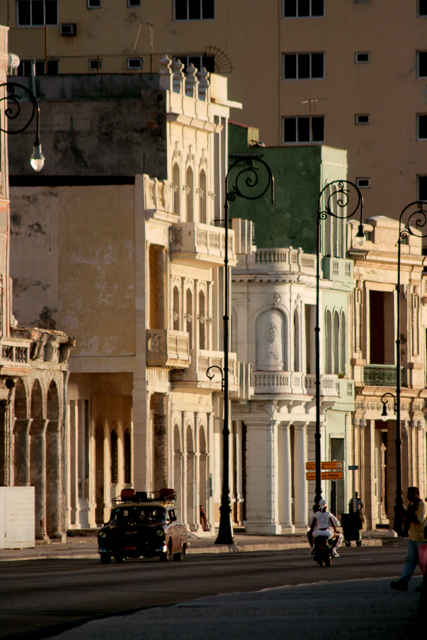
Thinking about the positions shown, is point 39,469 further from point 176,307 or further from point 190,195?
point 190,195

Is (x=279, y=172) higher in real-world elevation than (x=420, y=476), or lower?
higher

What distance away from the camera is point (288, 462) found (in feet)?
207

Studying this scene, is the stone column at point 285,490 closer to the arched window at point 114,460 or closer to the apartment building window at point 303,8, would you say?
the arched window at point 114,460

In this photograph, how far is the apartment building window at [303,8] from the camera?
7762cm


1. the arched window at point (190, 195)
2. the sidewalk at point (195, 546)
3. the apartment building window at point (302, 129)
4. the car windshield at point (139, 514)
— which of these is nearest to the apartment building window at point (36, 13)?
the apartment building window at point (302, 129)

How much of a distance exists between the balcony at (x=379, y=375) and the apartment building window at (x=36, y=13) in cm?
2117

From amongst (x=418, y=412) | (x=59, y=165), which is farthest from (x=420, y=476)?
(x=59, y=165)

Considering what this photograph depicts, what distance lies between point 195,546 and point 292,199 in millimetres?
24520

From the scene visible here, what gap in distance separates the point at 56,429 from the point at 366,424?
25610 millimetres

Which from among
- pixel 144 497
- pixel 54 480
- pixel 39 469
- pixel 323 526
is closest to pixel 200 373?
pixel 54 480

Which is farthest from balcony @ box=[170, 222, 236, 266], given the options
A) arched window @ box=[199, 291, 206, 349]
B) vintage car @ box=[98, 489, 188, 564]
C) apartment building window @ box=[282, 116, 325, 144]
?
apartment building window @ box=[282, 116, 325, 144]

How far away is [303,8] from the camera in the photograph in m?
77.8

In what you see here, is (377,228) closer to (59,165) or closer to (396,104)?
(396,104)

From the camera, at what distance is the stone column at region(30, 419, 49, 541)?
46750 mm
